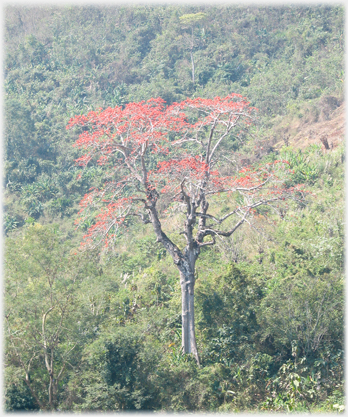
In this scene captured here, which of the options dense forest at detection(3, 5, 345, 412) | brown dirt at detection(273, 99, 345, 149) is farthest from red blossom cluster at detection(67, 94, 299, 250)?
brown dirt at detection(273, 99, 345, 149)

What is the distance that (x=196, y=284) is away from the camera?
10188mm

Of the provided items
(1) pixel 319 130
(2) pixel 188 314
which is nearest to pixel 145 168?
(2) pixel 188 314

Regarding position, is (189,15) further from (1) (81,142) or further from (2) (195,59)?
(1) (81,142)

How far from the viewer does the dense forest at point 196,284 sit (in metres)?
8.25

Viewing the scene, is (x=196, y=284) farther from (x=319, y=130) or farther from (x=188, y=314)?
(x=319, y=130)

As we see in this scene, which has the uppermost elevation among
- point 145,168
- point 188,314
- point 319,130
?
point 145,168

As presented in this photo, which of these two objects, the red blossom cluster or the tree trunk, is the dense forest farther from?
the red blossom cluster

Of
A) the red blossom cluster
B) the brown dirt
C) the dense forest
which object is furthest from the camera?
the brown dirt

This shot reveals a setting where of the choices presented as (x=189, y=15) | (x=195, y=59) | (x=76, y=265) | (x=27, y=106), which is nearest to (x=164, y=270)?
(x=76, y=265)

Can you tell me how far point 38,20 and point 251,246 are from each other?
2975 centimetres

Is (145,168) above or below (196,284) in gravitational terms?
above

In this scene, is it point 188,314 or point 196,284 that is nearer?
point 188,314

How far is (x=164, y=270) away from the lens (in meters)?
13.1

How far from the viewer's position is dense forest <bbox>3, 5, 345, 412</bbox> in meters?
8.25
